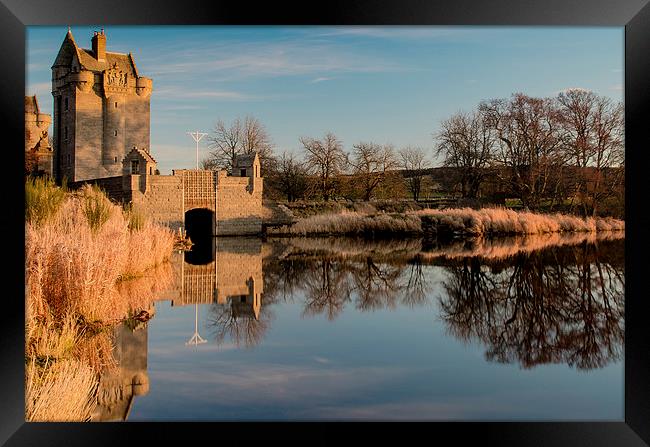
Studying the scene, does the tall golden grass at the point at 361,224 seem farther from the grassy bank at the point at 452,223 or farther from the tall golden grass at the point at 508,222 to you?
the tall golden grass at the point at 508,222

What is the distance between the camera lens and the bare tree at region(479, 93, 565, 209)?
28656 mm

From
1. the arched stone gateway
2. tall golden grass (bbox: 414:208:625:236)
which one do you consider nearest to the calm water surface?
tall golden grass (bbox: 414:208:625:236)

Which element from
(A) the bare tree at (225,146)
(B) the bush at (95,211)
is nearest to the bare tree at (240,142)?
(A) the bare tree at (225,146)

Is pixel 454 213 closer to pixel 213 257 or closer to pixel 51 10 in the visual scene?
pixel 213 257

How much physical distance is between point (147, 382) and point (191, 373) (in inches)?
19.8

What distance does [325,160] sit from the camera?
34.2 meters

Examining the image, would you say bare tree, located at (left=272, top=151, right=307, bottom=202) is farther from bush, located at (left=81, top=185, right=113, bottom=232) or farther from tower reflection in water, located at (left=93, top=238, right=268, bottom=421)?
bush, located at (left=81, top=185, right=113, bottom=232)

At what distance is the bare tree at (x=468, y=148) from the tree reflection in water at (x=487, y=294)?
12.9 meters

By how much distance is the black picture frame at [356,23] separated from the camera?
391 cm

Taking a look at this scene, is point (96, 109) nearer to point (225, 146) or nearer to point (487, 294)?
point (225, 146)

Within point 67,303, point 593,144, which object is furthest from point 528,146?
point 67,303

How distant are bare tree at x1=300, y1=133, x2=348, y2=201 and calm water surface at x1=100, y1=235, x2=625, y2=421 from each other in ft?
61.2

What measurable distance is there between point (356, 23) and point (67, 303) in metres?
4.46

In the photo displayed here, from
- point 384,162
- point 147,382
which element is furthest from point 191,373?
point 384,162
